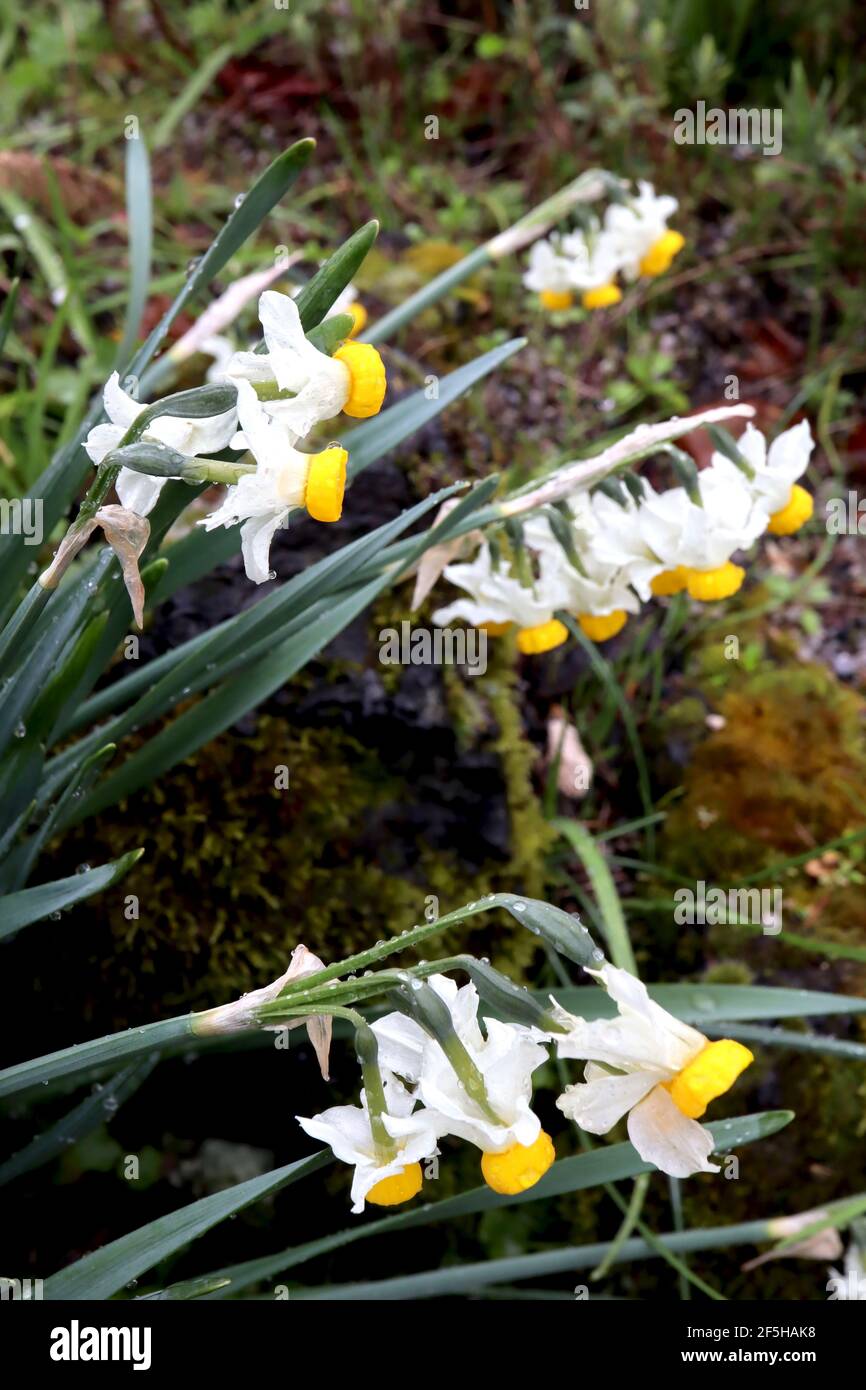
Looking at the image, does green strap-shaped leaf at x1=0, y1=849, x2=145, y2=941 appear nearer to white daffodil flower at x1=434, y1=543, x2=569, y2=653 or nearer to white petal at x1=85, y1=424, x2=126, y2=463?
white petal at x1=85, y1=424, x2=126, y2=463

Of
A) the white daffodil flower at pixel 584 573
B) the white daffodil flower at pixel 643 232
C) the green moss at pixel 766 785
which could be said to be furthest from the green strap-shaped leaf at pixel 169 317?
the green moss at pixel 766 785

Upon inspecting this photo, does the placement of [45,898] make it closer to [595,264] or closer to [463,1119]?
[463,1119]

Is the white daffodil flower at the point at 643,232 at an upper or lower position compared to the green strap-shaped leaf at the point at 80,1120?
upper

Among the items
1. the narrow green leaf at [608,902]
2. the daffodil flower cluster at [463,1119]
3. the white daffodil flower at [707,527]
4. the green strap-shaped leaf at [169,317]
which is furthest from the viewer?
the narrow green leaf at [608,902]

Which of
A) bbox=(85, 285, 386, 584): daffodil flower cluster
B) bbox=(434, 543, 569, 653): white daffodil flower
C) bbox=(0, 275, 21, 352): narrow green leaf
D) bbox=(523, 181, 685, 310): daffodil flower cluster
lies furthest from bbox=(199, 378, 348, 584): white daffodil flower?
bbox=(523, 181, 685, 310): daffodil flower cluster

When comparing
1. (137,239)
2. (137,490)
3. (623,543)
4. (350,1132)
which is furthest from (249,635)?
(137,239)

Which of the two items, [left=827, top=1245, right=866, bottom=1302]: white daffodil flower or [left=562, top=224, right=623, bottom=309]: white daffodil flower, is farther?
[left=562, top=224, right=623, bottom=309]: white daffodil flower

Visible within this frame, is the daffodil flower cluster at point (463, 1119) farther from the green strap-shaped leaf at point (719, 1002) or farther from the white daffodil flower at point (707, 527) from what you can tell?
the white daffodil flower at point (707, 527)
